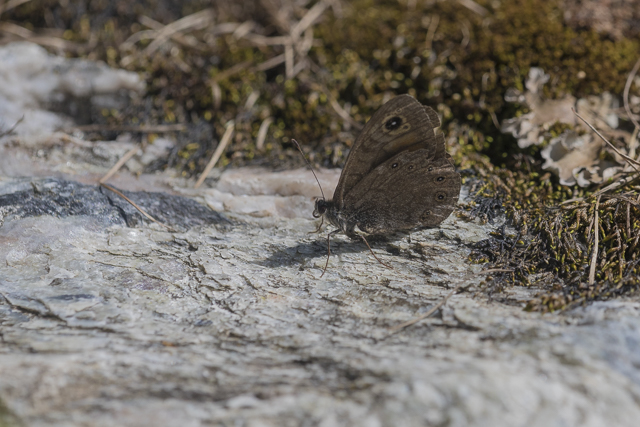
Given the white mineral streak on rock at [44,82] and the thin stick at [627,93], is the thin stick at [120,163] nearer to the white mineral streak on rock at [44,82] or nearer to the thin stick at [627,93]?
the white mineral streak on rock at [44,82]

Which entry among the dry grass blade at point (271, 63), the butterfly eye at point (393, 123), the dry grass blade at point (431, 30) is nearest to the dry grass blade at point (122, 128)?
the dry grass blade at point (271, 63)

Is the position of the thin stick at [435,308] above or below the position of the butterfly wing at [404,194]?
below

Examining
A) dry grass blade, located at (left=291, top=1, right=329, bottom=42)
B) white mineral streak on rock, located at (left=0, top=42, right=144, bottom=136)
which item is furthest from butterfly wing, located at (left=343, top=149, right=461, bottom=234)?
white mineral streak on rock, located at (left=0, top=42, right=144, bottom=136)

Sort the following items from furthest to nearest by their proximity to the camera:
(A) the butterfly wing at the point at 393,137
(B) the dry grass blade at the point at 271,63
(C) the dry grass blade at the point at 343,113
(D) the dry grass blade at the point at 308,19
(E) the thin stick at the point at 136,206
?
1. (D) the dry grass blade at the point at 308,19
2. (B) the dry grass blade at the point at 271,63
3. (C) the dry grass blade at the point at 343,113
4. (E) the thin stick at the point at 136,206
5. (A) the butterfly wing at the point at 393,137

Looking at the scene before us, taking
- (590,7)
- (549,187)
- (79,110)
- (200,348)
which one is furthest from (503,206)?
(79,110)

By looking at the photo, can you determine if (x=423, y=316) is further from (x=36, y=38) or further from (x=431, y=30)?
(x=36, y=38)

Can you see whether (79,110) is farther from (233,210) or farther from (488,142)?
(488,142)
